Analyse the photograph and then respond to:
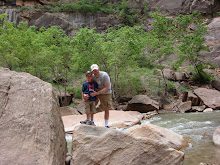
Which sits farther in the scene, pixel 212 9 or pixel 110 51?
pixel 212 9

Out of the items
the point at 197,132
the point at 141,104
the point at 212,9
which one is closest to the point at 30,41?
the point at 141,104

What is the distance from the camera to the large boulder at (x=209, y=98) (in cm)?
1352

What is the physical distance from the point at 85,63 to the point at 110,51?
2.07 metres

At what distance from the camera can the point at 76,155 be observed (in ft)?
11.6

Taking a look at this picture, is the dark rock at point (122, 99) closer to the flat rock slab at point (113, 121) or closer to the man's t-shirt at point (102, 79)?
the flat rock slab at point (113, 121)

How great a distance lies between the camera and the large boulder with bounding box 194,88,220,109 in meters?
13.5

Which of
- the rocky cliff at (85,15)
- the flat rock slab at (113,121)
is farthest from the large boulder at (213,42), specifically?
the flat rock slab at (113,121)

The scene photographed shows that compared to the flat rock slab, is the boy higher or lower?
higher

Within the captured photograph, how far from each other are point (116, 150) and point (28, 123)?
149 cm

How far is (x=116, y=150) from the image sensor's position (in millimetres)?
3625

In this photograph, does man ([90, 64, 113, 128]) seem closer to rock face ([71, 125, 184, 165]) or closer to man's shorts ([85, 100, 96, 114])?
man's shorts ([85, 100, 96, 114])

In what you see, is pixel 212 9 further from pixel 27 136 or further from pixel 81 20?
pixel 27 136

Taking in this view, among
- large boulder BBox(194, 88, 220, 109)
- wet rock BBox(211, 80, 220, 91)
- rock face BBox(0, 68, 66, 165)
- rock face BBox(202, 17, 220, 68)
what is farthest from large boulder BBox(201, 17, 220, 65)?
rock face BBox(0, 68, 66, 165)

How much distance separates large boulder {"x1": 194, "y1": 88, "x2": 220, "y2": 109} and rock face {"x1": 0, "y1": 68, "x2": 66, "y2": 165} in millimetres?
12060
